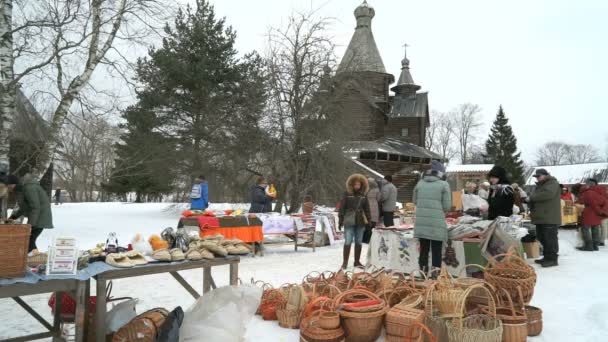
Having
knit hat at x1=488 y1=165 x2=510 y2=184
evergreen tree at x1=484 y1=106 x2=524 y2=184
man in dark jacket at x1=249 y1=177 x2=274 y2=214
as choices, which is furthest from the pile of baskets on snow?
evergreen tree at x1=484 y1=106 x2=524 y2=184

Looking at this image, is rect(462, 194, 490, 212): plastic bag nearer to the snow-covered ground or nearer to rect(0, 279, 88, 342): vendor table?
the snow-covered ground

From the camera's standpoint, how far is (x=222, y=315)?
3758mm

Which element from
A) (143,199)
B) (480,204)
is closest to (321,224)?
(480,204)

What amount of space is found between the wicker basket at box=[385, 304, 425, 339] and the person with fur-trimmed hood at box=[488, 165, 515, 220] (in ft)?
14.0

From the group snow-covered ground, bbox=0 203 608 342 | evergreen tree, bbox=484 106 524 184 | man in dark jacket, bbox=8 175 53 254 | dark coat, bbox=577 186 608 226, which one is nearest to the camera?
snow-covered ground, bbox=0 203 608 342

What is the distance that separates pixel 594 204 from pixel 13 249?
11.0m

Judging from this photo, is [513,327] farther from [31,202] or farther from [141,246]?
[31,202]

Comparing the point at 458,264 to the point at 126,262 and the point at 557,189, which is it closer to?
the point at 557,189

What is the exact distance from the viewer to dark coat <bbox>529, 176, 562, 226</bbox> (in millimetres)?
7637

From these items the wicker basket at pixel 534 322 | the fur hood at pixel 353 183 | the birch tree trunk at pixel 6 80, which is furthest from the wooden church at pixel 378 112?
the wicker basket at pixel 534 322

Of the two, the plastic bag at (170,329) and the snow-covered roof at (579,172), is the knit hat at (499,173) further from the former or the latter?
the snow-covered roof at (579,172)

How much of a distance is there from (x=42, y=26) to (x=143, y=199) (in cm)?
2897

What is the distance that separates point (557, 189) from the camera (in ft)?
25.0

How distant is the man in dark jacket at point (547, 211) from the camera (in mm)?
7648
